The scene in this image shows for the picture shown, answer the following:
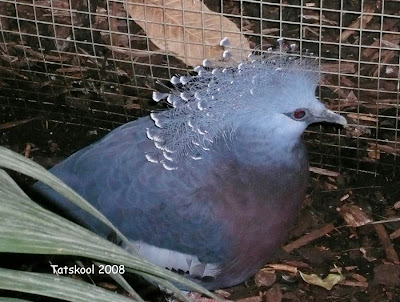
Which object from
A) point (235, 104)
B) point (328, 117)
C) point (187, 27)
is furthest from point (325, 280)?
point (187, 27)

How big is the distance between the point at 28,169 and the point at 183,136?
120cm

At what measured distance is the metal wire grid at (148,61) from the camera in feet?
8.41

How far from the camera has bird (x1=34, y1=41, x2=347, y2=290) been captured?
201 centimetres

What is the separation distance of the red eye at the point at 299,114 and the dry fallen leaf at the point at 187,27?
0.57 meters

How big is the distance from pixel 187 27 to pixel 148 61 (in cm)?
28

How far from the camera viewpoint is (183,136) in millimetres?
2047

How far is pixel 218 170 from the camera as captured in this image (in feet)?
6.67

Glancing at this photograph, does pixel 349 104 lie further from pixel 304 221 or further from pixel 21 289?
pixel 21 289

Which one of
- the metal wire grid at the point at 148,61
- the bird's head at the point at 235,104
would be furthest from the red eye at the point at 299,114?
the metal wire grid at the point at 148,61

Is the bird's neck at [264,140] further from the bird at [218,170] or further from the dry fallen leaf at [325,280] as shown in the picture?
the dry fallen leaf at [325,280]

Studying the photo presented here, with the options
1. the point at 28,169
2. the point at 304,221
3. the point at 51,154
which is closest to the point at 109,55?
the point at 51,154

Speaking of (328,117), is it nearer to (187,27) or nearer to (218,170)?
(218,170)

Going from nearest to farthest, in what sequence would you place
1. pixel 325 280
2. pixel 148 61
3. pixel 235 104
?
pixel 235 104 → pixel 325 280 → pixel 148 61

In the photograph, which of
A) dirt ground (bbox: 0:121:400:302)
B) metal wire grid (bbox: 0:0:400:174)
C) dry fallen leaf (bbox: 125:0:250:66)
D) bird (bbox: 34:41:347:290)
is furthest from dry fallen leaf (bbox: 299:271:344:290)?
dry fallen leaf (bbox: 125:0:250:66)
